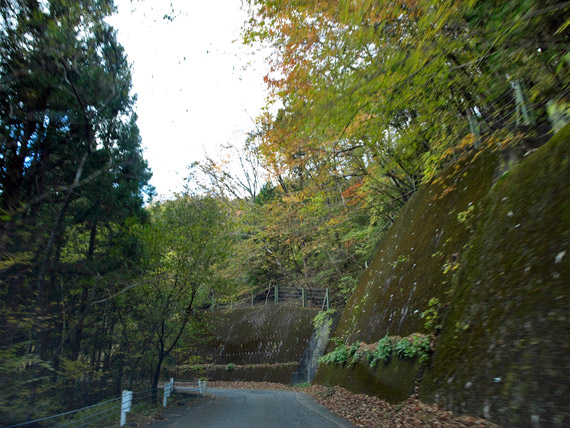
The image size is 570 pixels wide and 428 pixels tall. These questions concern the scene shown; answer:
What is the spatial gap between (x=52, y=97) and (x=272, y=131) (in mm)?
4705

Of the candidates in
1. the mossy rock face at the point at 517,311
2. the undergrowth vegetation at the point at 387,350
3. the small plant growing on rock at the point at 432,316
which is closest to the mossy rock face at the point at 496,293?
the mossy rock face at the point at 517,311

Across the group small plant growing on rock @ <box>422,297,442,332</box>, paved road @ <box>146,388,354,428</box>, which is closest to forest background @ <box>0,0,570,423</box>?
paved road @ <box>146,388,354,428</box>

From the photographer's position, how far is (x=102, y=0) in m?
Result: 6.84

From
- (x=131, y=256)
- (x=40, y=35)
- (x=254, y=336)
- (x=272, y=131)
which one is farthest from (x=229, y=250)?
(x=254, y=336)

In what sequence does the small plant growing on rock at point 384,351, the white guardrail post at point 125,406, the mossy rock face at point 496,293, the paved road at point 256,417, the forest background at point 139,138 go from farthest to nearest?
the small plant growing on rock at point 384,351, the white guardrail post at point 125,406, the paved road at point 256,417, the forest background at point 139,138, the mossy rock face at point 496,293

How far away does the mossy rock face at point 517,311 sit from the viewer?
380 centimetres

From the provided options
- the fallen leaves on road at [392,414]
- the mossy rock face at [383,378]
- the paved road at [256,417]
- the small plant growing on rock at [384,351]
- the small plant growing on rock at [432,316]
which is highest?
the small plant growing on rock at [432,316]

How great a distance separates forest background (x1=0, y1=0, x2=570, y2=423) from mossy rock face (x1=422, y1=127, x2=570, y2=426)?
6.27ft

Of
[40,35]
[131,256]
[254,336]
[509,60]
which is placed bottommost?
[254,336]

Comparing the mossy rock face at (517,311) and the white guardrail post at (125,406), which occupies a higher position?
the mossy rock face at (517,311)

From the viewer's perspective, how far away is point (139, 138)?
1026 centimetres

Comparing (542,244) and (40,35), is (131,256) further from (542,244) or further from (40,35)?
(542,244)

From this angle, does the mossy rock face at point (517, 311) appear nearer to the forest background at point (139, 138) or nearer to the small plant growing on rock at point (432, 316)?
the small plant growing on rock at point (432, 316)

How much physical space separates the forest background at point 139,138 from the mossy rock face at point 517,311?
6.27 ft
